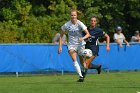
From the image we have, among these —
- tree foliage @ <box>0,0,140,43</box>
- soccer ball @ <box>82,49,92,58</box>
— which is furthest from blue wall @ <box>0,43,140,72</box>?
tree foliage @ <box>0,0,140,43</box>

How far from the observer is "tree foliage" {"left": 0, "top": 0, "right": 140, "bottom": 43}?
1194 inches

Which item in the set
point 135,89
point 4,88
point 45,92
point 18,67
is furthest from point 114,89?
point 18,67

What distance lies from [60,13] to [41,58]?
11.2 metres

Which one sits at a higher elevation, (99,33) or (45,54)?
(99,33)

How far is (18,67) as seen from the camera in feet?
65.9

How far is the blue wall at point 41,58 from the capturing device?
19.9 m

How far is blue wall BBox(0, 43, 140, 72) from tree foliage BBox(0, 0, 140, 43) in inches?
289

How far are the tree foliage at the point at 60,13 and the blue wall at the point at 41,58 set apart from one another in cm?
733

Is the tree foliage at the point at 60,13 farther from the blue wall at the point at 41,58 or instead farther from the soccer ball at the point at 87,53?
the soccer ball at the point at 87,53

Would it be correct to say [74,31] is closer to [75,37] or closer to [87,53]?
[75,37]

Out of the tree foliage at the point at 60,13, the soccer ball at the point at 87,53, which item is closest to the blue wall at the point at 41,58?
the soccer ball at the point at 87,53

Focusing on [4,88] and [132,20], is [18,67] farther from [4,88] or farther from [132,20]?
[132,20]

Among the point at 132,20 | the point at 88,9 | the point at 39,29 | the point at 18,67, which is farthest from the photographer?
the point at 132,20

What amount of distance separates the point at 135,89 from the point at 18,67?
8.42 meters
